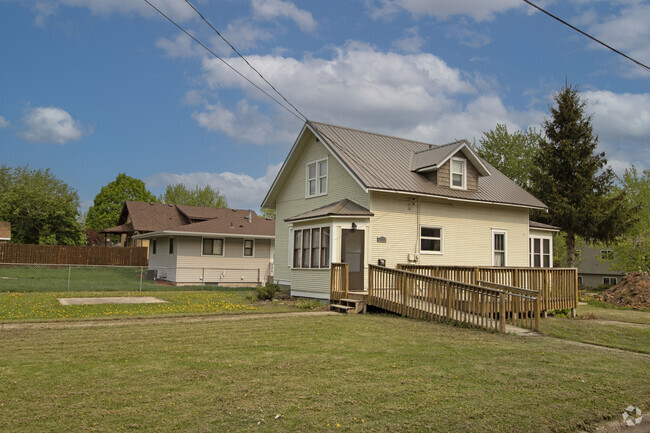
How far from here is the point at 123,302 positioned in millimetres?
16766

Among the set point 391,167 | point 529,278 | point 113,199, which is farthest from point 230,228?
point 113,199

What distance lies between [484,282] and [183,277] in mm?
18937

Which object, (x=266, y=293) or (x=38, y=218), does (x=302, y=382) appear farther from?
(x=38, y=218)

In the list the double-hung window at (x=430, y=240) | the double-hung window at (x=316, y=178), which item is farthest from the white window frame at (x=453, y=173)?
the double-hung window at (x=316, y=178)

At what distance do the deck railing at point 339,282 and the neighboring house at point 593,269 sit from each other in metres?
29.9

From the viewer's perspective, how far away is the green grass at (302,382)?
531cm

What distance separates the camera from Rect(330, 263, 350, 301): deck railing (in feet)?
52.2

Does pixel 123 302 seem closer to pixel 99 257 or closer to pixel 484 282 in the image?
pixel 484 282

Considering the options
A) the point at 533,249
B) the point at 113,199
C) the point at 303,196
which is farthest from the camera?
the point at 113,199

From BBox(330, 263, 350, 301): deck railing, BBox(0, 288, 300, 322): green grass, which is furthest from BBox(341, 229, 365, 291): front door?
BBox(0, 288, 300, 322): green grass

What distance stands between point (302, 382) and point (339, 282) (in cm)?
958

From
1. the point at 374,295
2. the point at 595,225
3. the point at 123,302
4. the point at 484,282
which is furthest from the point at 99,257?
the point at 595,225

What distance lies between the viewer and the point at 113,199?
2744 inches

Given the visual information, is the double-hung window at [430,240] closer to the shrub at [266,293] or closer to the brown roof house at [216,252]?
the shrub at [266,293]
